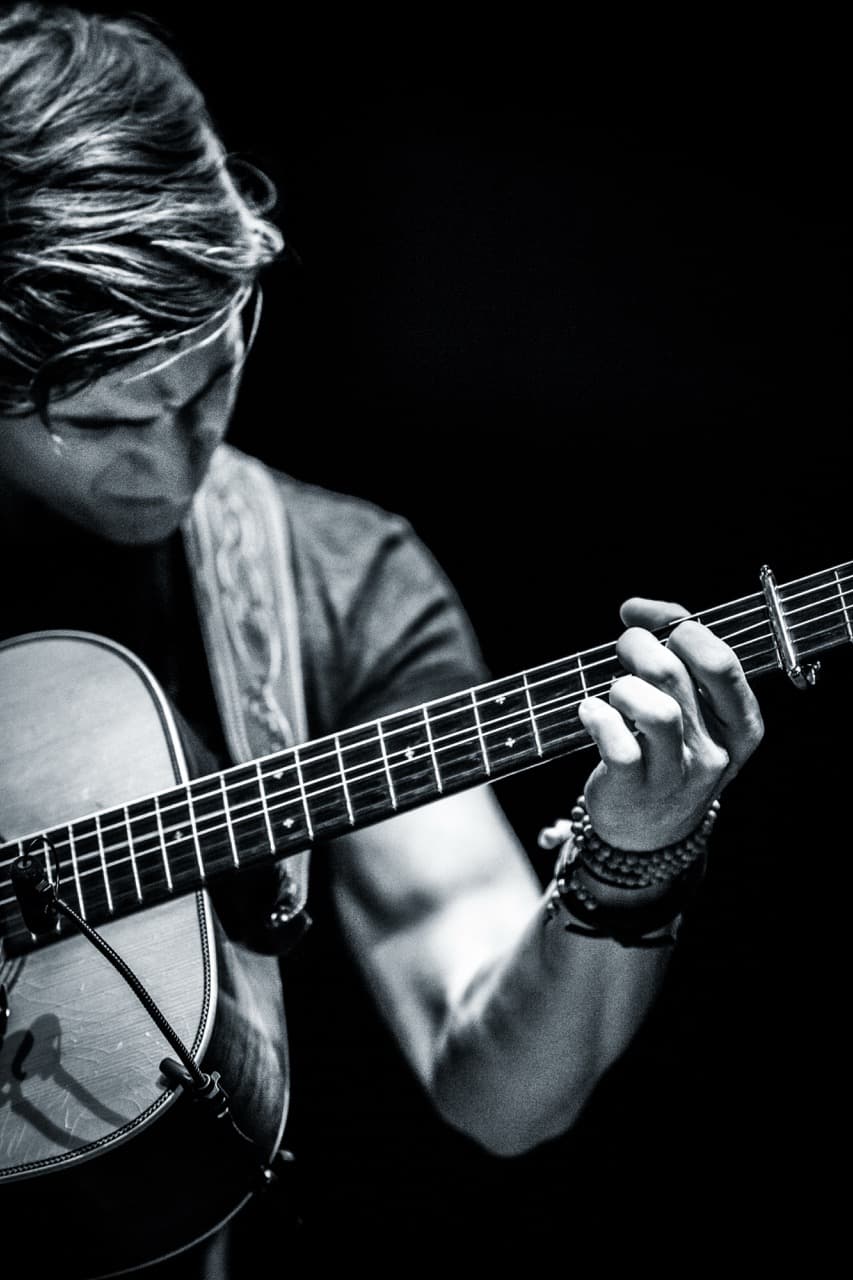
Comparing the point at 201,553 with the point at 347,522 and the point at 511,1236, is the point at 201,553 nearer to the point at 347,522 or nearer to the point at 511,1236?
the point at 347,522

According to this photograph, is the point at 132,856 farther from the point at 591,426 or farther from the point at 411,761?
the point at 591,426

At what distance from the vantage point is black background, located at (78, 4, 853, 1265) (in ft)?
3.10

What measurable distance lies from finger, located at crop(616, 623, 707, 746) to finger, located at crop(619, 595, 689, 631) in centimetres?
3

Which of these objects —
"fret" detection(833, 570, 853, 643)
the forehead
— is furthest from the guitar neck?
the forehead

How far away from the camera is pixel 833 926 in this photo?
94 cm

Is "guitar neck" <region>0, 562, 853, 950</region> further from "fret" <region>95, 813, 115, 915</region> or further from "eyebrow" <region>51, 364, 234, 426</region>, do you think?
"eyebrow" <region>51, 364, 234, 426</region>

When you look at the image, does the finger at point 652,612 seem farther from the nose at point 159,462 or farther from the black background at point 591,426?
the nose at point 159,462

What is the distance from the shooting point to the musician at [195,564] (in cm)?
93

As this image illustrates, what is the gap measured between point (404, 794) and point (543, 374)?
0.42 m

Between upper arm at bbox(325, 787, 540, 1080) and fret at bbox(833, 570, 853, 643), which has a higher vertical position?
fret at bbox(833, 570, 853, 643)

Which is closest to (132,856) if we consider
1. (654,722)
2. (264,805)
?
(264,805)

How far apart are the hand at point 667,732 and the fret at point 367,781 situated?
0.16 meters

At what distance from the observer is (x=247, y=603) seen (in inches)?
42.7

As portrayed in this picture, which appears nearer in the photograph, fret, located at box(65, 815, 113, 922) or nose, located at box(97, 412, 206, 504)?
fret, located at box(65, 815, 113, 922)
